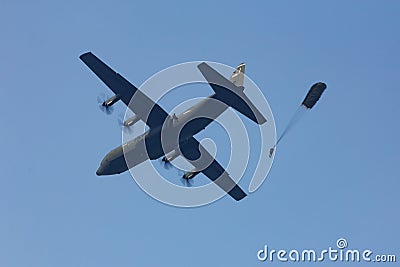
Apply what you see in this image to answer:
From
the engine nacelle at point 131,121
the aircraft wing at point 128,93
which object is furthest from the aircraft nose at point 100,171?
the aircraft wing at point 128,93

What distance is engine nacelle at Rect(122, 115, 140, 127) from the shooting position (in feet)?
171

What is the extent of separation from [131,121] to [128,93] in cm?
213

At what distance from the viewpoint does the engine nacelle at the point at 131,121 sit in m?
52.2

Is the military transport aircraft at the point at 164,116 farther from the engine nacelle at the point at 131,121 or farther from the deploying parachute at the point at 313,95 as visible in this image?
the deploying parachute at the point at 313,95

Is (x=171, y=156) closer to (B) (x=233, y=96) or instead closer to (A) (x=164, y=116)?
(A) (x=164, y=116)

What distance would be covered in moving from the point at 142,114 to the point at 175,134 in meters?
3.12

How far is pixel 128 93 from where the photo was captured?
171 ft

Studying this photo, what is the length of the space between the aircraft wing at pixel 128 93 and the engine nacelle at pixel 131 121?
324 mm

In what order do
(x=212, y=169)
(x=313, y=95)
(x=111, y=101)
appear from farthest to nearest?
(x=212, y=169)
(x=111, y=101)
(x=313, y=95)

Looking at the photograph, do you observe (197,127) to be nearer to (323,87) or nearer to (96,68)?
(96,68)

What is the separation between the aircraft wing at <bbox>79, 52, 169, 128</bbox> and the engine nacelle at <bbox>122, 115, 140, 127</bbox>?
0.32 meters

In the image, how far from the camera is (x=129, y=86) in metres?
51.9

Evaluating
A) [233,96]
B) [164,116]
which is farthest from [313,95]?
[164,116]

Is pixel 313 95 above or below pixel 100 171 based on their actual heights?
below
